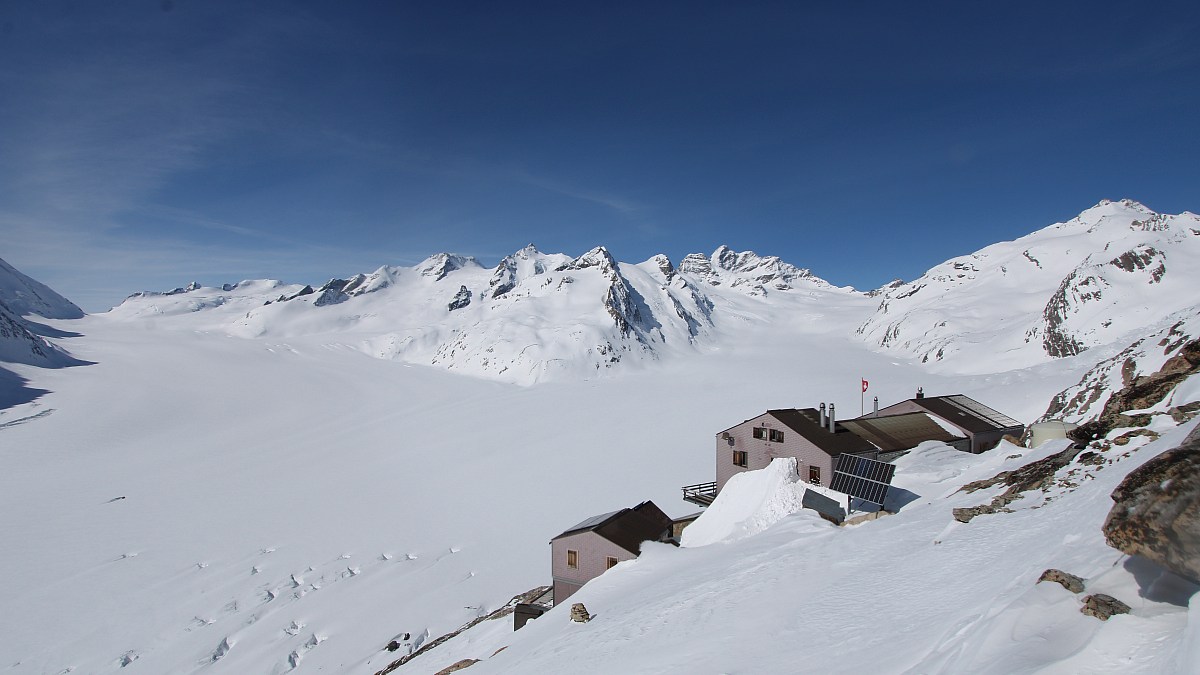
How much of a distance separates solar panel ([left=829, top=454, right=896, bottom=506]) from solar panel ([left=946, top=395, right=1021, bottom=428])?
1974 centimetres

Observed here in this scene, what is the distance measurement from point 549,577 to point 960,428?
2926 centimetres

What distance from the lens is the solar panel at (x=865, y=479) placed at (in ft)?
80.1

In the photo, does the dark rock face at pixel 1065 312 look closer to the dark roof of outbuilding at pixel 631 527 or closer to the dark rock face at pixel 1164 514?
the dark roof of outbuilding at pixel 631 527

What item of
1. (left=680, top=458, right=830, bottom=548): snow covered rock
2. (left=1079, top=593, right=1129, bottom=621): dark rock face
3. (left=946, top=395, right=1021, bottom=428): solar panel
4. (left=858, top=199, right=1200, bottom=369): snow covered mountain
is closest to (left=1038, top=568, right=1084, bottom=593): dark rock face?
(left=1079, top=593, right=1129, bottom=621): dark rock face

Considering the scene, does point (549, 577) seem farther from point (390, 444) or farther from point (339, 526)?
point (390, 444)

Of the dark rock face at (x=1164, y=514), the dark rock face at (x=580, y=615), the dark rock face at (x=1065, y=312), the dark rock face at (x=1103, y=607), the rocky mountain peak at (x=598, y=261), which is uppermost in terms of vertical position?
the rocky mountain peak at (x=598, y=261)

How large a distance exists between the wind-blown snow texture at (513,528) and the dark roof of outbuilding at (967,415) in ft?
29.6

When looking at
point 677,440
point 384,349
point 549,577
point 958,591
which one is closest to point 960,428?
Result: point 677,440

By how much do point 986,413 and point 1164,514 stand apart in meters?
42.4

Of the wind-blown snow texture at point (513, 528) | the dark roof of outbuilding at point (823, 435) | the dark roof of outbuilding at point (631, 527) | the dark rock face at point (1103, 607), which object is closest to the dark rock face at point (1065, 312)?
the wind-blown snow texture at point (513, 528)

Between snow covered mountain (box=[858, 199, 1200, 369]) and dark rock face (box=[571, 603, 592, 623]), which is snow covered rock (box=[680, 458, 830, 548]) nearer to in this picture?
dark rock face (box=[571, 603, 592, 623])

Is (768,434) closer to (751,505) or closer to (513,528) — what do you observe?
(751,505)

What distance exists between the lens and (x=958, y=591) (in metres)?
9.04

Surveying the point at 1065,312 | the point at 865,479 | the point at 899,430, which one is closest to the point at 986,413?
the point at 899,430
